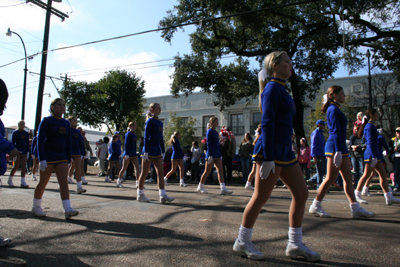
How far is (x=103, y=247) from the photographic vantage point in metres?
3.20

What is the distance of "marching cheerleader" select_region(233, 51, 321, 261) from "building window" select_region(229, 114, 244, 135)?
3678cm

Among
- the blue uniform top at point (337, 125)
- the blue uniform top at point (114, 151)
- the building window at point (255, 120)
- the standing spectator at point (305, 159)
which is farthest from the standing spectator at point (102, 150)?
the building window at point (255, 120)

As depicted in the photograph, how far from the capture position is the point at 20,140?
9742 mm

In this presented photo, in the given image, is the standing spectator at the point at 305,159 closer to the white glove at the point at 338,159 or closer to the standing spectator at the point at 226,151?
the standing spectator at the point at 226,151

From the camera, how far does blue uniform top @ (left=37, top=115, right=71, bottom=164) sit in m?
4.65

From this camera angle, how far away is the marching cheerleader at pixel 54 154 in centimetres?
463

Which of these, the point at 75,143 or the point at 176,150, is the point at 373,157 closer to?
the point at 176,150

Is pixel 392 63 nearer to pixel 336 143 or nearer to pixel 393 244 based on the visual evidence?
pixel 336 143

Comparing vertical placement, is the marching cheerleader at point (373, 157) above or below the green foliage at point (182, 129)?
below

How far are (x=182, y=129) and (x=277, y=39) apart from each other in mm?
27260

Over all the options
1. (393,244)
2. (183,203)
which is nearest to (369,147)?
(393,244)

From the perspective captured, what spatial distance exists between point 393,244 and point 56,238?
12.4ft

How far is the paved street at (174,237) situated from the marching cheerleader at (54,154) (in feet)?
0.85

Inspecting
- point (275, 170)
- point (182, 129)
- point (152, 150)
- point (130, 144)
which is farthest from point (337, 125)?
point (182, 129)
